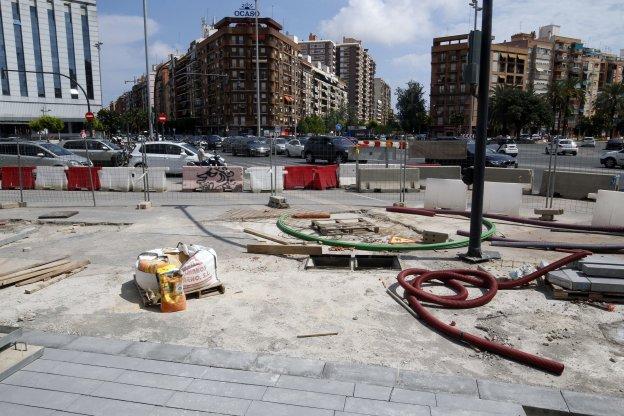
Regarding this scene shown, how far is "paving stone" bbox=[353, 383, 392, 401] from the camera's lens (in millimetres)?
3572

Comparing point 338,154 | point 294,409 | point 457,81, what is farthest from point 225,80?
point 294,409

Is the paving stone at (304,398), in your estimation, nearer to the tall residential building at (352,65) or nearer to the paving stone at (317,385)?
the paving stone at (317,385)

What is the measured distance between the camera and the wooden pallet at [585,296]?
562 centimetres

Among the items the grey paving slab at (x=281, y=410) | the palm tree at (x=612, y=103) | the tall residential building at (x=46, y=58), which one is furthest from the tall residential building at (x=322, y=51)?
the grey paving slab at (x=281, y=410)

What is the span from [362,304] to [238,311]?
1554 millimetres

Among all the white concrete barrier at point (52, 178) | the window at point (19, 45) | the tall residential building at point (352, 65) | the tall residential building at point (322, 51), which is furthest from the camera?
the tall residential building at point (352, 65)

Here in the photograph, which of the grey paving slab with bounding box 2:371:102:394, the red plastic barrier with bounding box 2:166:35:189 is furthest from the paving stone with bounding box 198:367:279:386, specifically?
the red plastic barrier with bounding box 2:166:35:189

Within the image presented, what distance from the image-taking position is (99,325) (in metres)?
5.03

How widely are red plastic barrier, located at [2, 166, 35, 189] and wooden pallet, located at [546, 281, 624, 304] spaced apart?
61.2 ft

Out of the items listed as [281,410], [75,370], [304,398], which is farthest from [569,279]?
[75,370]

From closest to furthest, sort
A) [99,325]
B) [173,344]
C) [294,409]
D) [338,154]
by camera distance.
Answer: [294,409], [173,344], [99,325], [338,154]

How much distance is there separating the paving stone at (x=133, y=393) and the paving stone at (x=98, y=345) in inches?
26.2

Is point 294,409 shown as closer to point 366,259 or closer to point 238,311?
point 238,311

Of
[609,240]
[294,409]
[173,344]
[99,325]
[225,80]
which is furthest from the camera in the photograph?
[225,80]
